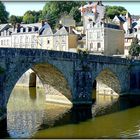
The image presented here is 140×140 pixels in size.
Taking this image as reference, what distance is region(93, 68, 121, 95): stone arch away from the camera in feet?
153

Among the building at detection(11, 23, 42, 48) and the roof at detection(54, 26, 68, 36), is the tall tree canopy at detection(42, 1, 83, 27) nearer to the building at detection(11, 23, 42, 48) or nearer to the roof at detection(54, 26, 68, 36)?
the building at detection(11, 23, 42, 48)

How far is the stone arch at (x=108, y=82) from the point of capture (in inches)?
1836

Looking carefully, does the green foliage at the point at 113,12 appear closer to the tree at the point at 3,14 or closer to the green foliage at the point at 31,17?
the green foliage at the point at 31,17

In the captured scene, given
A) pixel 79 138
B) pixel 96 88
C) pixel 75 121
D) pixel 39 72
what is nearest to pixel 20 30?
pixel 96 88

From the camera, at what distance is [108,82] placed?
157ft

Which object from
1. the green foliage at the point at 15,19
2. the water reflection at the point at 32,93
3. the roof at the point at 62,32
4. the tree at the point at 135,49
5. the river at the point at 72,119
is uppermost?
the green foliage at the point at 15,19

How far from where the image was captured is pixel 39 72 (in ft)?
127

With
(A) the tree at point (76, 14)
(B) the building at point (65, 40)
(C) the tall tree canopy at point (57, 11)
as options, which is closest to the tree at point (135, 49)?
(B) the building at point (65, 40)

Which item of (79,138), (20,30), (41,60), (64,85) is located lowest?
(79,138)

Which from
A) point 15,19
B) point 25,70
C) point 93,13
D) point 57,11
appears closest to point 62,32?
point 93,13

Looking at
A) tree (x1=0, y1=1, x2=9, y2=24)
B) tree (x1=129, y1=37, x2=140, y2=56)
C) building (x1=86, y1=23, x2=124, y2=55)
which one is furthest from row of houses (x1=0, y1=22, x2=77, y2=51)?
tree (x1=0, y1=1, x2=9, y2=24)

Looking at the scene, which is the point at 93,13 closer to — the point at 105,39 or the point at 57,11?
the point at 57,11

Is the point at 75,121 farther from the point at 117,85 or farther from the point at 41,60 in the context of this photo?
the point at 117,85

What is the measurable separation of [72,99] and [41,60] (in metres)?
6.58
